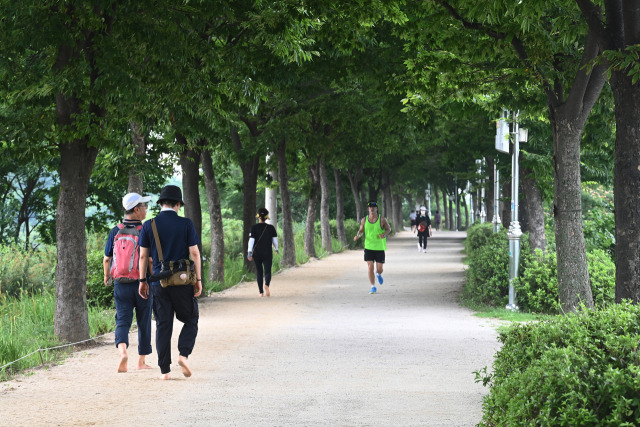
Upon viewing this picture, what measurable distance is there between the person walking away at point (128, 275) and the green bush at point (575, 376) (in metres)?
5.05

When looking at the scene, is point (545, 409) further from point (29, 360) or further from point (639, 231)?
point (29, 360)

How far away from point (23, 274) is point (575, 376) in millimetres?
14614

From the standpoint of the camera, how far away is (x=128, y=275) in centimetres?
970

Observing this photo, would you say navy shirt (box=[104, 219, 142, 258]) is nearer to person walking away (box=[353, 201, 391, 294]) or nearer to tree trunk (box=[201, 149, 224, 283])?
person walking away (box=[353, 201, 391, 294])

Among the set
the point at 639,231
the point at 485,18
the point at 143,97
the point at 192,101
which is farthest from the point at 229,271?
the point at 639,231

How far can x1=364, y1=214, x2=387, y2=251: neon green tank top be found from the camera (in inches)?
756

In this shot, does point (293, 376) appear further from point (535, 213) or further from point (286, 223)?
point (286, 223)

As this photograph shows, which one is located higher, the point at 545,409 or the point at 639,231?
the point at 639,231

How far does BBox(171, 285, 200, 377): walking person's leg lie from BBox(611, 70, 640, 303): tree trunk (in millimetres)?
4021

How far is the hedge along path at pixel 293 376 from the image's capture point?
23.6 ft

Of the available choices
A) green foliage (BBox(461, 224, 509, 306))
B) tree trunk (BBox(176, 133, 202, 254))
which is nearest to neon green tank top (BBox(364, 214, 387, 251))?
green foliage (BBox(461, 224, 509, 306))

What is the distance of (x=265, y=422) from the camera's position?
22.5 ft

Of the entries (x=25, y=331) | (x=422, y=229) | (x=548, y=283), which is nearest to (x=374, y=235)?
(x=548, y=283)

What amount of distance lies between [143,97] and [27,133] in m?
1.50
